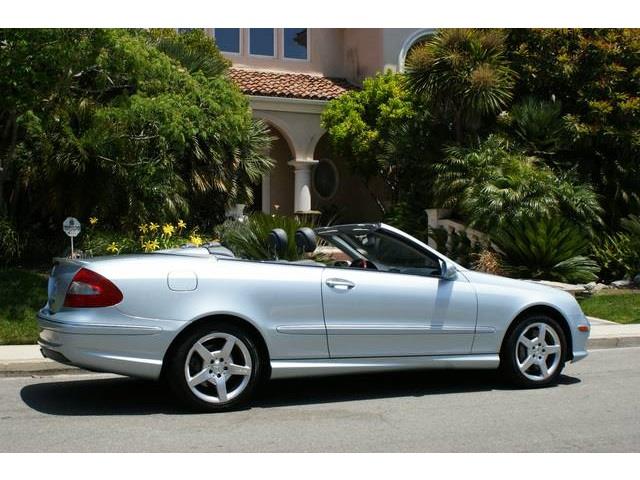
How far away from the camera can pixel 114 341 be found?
6121 mm

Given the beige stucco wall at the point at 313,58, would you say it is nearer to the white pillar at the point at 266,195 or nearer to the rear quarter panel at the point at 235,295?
the white pillar at the point at 266,195

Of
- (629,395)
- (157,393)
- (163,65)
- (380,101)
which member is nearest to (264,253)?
(163,65)

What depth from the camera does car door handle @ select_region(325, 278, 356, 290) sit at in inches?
263

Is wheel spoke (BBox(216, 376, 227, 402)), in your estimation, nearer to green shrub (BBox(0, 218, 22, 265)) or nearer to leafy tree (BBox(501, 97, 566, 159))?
green shrub (BBox(0, 218, 22, 265))

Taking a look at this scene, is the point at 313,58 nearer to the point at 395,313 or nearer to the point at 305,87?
the point at 305,87

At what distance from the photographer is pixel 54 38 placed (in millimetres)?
11281

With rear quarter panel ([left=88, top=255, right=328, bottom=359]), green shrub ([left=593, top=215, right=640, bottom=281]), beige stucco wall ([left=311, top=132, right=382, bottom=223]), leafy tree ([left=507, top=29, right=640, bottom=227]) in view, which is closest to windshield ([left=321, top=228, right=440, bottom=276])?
rear quarter panel ([left=88, top=255, right=328, bottom=359])

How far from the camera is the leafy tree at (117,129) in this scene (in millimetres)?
11680

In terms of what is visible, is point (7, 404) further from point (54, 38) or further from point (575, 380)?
point (54, 38)

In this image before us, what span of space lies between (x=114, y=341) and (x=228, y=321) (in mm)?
875

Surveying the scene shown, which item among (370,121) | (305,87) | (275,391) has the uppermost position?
(305,87)

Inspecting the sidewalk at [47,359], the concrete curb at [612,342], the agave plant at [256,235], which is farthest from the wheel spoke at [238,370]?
the agave plant at [256,235]

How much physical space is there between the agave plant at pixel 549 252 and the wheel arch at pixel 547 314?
7.44 m

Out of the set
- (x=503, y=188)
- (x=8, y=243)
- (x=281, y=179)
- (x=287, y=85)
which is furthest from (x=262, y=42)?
(x=8, y=243)
